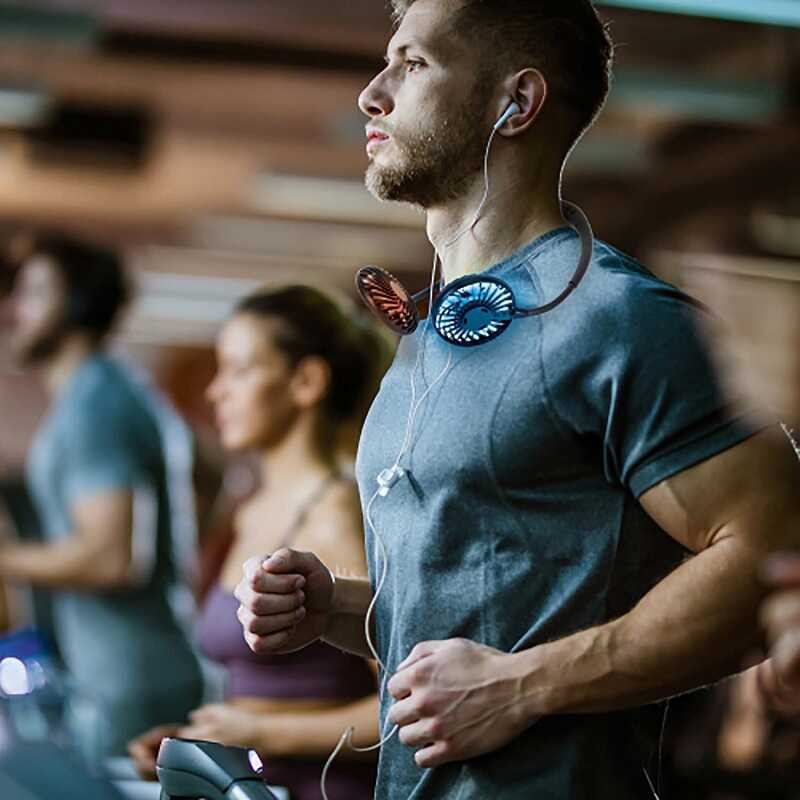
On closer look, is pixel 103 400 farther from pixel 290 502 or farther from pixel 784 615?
pixel 784 615

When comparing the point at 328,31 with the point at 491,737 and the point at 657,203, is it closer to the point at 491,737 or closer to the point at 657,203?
the point at 657,203

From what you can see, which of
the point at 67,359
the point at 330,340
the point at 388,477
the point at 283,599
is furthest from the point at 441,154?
the point at 67,359

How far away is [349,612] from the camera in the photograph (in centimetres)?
130

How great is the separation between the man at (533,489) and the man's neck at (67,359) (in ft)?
6.78

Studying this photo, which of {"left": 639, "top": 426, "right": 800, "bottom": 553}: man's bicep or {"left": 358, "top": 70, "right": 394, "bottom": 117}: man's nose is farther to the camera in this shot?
{"left": 358, "top": 70, "right": 394, "bottom": 117}: man's nose

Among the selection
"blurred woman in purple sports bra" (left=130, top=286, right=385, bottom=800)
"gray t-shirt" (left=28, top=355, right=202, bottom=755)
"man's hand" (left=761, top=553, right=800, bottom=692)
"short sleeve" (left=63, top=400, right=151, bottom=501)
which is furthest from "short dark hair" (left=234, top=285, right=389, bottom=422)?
"man's hand" (left=761, top=553, right=800, bottom=692)

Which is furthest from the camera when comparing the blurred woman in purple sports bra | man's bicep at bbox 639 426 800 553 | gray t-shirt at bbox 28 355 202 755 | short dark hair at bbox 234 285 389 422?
gray t-shirt at bbox 28 355 202 755

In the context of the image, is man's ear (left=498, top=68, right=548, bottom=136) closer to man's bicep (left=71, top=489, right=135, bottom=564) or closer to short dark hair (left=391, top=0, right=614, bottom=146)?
short dark hair (left=391, top=0, right=614, bottom=146)

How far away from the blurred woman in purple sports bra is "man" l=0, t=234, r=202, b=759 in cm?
54

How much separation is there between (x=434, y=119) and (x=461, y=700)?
417 mm

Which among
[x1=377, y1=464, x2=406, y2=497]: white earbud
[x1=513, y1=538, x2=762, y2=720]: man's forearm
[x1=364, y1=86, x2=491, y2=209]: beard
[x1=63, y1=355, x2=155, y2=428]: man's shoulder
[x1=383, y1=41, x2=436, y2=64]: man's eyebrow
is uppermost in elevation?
[x1=383, y1=41, x2=436, y2=64]: man's eyebrow

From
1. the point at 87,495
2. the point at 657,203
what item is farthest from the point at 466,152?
the point at 657,203

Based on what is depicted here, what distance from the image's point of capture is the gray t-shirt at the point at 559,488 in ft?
3.77

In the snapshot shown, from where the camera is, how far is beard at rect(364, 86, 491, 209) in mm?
1257
